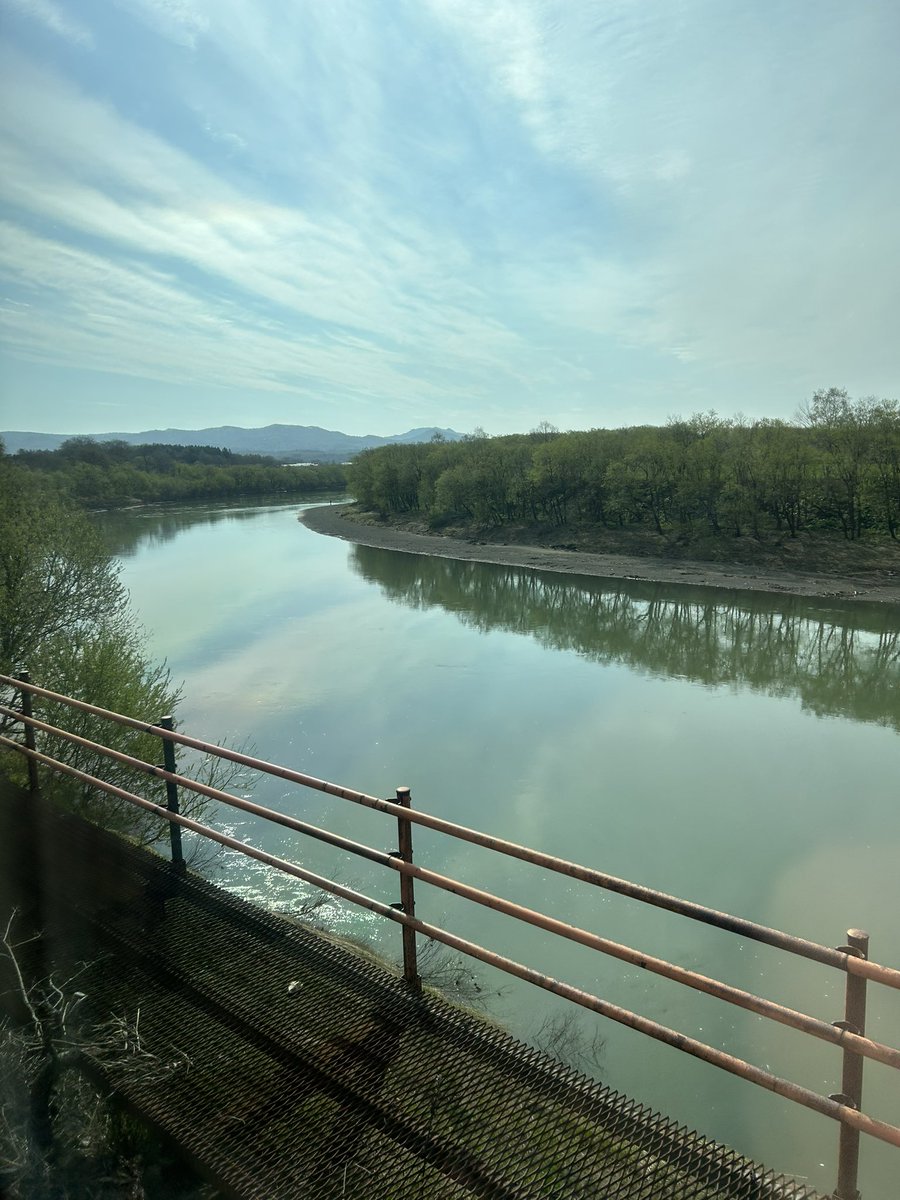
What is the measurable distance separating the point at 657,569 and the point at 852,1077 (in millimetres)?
34050

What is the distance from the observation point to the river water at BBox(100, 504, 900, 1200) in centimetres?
643

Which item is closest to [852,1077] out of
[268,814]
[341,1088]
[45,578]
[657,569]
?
[341,1088]

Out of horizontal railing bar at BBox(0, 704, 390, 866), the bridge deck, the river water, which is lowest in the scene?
the river water

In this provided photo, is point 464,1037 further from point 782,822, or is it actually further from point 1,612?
point 1,612

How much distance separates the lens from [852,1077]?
2271 mm

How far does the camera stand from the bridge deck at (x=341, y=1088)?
251cm

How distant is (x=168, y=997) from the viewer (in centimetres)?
339

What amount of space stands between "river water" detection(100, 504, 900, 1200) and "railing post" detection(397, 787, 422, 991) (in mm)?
3179

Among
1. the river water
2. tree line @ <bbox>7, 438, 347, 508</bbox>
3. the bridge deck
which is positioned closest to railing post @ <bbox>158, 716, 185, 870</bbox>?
the bridge deck

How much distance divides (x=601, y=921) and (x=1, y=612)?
983cm

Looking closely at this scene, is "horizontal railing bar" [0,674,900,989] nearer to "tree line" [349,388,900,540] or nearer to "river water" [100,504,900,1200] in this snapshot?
"river water" [100,504,900,1200]

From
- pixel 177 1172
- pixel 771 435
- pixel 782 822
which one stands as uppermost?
pixel 771 435

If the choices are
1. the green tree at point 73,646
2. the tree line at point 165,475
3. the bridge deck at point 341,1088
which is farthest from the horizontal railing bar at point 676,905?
the tree line at point 165,475

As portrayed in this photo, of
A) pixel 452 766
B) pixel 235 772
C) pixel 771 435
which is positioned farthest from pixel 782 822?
pixel 771 435
